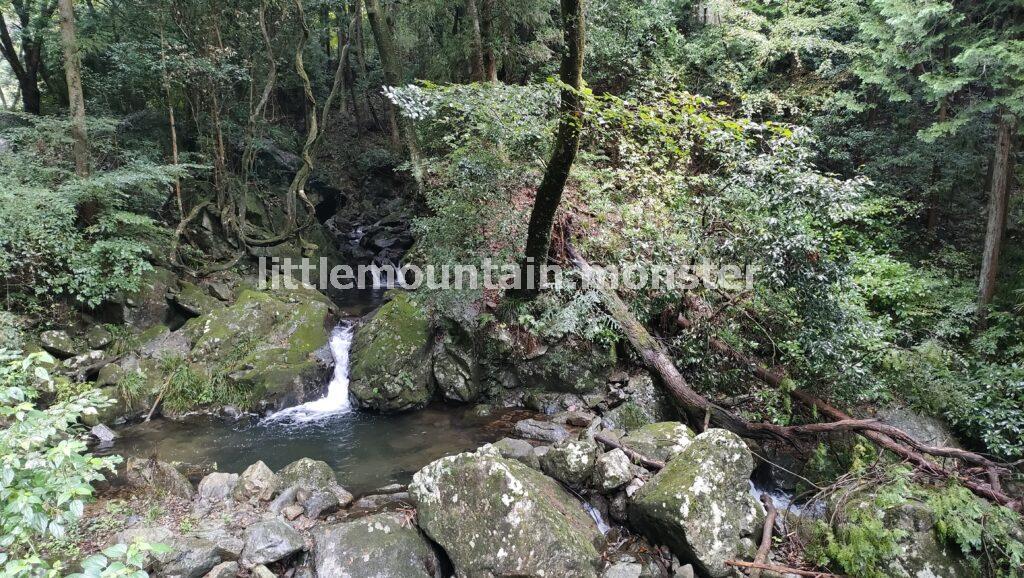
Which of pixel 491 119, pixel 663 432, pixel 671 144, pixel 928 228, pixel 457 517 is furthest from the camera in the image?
pixel 928 228

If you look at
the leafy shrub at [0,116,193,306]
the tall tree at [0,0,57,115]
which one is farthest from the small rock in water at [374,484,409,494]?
the tall tree at [0,0,57,115]

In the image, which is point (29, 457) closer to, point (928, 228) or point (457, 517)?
point (457, 517)

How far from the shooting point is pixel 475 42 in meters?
11.6

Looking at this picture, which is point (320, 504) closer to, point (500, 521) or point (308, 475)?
point (308, 475)

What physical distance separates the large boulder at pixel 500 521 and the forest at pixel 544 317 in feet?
0.11

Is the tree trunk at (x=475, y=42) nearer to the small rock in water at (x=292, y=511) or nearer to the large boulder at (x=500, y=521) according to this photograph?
the large boulder at (x=500, y=521)

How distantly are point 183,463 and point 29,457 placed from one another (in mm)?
4813

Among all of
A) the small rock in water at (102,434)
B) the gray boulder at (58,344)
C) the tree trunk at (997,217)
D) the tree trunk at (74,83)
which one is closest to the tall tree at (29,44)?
the tree trunk at (74,83)

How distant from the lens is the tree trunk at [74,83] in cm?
849

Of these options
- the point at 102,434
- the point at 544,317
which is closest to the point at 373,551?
the point at 544,317

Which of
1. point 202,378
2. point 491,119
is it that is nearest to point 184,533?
point 202,378

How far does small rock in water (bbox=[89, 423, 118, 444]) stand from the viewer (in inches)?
287

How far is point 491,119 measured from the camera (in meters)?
7.25

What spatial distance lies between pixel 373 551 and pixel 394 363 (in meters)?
4.17
